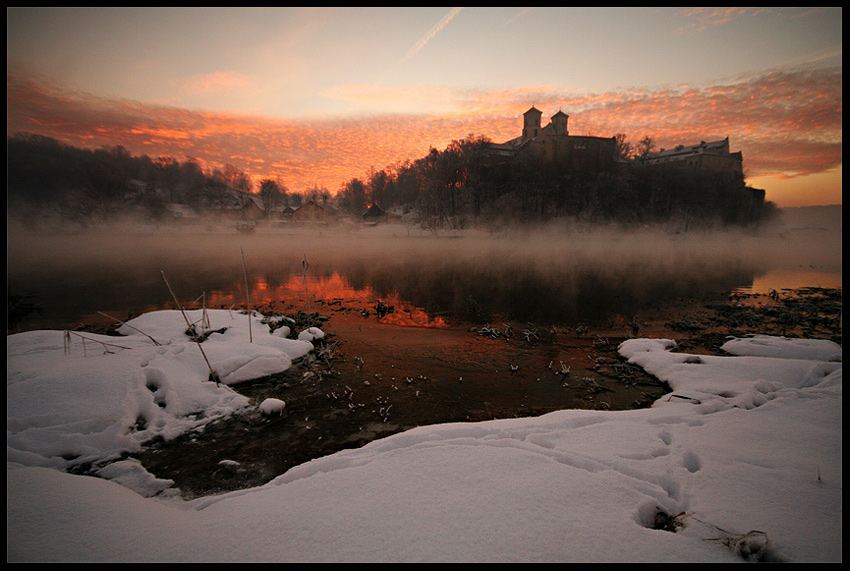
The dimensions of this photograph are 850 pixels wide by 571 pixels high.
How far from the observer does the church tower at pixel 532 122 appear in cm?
8206

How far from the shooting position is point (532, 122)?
8238cm

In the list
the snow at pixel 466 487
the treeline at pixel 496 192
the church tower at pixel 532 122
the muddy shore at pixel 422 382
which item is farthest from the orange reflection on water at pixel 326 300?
the church tower at pixel 532 122

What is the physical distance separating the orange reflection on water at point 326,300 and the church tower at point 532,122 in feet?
256

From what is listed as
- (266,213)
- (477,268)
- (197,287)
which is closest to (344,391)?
(197,287)

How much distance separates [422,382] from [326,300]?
1221 cm

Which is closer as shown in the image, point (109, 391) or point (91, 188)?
point (109, 391)

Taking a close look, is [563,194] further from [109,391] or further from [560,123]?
[109,391]

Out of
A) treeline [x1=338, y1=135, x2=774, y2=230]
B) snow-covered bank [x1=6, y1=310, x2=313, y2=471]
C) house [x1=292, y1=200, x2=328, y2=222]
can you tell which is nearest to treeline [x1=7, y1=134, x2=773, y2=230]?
Answer: treeline [x1=338, y1=135, x2=774, y2=230]

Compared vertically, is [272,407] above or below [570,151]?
below

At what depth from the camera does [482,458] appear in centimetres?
385

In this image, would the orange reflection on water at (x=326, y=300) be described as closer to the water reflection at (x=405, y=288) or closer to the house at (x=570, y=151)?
the water reflection at (x=405, y=288)

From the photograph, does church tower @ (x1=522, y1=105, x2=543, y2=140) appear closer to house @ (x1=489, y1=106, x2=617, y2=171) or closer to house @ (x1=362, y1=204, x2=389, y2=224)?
house @ (x1=489, y1=106, x2=617, y2=171)

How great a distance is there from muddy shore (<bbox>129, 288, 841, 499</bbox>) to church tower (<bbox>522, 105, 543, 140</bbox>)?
260 ft

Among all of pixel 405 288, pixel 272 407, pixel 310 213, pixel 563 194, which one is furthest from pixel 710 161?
pixel 272 407
